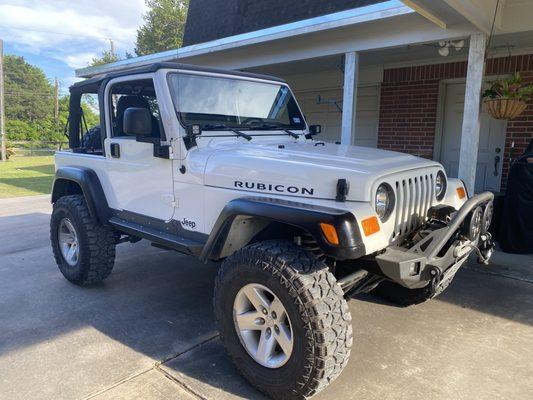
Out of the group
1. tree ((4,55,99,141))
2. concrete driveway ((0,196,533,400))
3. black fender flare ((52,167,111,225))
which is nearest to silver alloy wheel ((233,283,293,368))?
concrete driveway ((0,196,533,400))

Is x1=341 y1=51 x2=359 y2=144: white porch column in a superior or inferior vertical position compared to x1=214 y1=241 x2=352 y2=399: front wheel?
superior

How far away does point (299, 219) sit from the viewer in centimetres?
231

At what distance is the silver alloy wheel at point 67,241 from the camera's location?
427 cm

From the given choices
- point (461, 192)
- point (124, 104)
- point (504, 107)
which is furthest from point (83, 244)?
point (504, 107)

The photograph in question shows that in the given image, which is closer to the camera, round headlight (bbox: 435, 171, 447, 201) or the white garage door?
round headlight (bbox: 435, 171, 447, 201)

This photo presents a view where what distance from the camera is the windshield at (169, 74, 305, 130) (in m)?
3.29

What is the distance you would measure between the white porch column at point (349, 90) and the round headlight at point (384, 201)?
149 inches

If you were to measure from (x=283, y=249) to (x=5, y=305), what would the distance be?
2809mm

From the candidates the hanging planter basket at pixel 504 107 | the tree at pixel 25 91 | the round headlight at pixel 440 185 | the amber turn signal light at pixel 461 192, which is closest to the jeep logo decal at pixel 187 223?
the round headlight at pixel 440 185

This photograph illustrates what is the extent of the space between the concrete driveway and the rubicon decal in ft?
3.92

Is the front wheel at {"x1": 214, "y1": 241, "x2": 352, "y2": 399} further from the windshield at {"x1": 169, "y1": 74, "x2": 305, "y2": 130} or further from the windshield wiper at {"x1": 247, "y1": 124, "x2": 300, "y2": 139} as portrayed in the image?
the windshield wiper at {"x1": 247, "y1": 124, "x2": 300, "y2": 139}

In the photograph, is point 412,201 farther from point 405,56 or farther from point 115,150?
point 405,56

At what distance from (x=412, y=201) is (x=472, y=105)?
2.97 m

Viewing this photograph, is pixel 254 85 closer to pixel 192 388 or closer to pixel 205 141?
pixel 205 141
